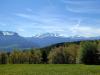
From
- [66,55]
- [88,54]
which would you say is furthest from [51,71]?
[66,55]

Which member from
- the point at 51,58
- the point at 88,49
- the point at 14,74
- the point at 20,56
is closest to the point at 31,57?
the point at 20,56

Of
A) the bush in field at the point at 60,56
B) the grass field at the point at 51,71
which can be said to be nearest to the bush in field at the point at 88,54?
the bush in field at the point at 60,56

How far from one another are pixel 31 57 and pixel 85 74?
103m

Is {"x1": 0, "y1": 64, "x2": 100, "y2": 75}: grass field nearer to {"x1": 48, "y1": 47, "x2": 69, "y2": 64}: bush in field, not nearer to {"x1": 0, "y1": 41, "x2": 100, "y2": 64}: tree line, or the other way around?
{"x1": 0, "y1": 41, "x2": 100, "y2": 64}: tree line

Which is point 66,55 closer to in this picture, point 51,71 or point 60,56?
point 60,56

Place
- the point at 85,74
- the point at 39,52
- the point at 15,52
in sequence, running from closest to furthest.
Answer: the point at 85,74 → the point at 39,52 → the point at 15,52

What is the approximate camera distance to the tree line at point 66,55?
71419 mm

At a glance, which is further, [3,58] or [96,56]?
[3,58]

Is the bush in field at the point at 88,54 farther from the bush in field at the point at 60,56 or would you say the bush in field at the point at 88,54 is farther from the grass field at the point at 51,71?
the grass field at the point at 51,71

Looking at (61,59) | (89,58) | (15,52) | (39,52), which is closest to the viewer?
(89,58)

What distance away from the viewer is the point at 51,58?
10862cm

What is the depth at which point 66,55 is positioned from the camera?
107750mm

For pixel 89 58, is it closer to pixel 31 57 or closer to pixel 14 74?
pixel 14 74

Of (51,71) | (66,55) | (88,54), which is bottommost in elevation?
(51,71)
